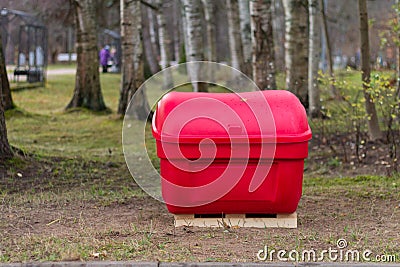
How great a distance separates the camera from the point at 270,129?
22.9 ft

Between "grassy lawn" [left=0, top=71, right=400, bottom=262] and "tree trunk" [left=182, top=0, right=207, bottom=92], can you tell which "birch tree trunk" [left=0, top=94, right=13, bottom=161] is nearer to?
"grassy lawn" [left=0, top=71, right=400, bottom=262]

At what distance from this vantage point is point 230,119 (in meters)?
7.00

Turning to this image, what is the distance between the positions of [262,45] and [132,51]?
14.3 ft

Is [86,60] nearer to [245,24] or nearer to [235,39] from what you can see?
[245,24]

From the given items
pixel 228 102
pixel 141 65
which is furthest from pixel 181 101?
pixel 141 65

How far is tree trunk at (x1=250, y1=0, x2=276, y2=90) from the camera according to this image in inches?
602

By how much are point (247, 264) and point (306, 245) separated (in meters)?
0.96

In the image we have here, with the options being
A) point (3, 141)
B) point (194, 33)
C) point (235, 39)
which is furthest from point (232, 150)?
point (235, 39)

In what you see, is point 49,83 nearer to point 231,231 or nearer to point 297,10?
point 297,10

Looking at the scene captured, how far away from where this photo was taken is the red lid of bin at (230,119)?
6.93 m

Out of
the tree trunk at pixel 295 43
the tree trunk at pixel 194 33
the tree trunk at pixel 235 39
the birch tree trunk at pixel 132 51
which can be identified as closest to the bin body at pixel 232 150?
the tree trunk at pixel 295 43

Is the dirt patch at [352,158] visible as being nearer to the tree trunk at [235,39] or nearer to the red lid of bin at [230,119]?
the red lid of bin at [230,119]

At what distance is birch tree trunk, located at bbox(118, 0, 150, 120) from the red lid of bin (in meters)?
10.7

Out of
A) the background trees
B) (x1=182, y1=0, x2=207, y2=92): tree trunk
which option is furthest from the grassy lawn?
(x1=182, y1=0, x2=207, y2=92): tree trunk
